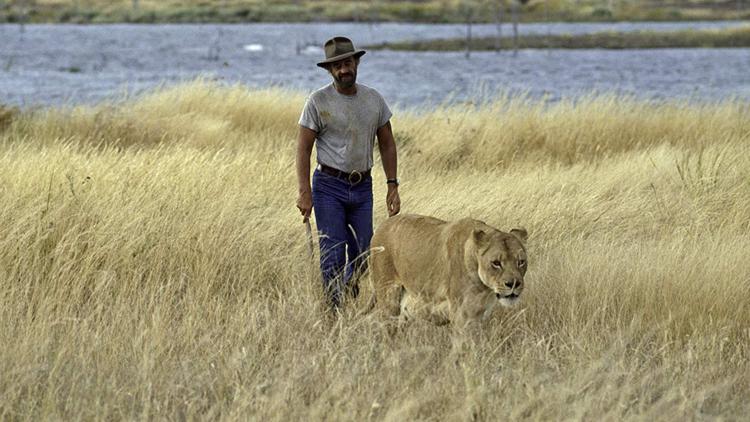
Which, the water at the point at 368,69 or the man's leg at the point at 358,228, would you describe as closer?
the man's leg at the point at 358,228

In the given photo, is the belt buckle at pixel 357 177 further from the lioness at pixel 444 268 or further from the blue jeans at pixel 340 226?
the lioness at pixel 444 268

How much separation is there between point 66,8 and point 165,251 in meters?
110

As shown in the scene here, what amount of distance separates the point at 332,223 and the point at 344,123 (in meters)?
0.63

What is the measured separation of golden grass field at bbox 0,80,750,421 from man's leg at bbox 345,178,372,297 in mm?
165

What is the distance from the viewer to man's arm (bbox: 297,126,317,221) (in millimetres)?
7414

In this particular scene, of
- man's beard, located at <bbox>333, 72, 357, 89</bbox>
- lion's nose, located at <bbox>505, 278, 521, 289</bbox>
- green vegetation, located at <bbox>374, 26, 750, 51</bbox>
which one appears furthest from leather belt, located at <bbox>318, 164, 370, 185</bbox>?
green vegetation, located at <bbox>374, 26, 750, 51</bbox>

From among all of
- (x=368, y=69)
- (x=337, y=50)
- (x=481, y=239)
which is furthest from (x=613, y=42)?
(x=481, y=239)

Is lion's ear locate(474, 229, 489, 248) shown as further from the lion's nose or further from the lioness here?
the lion's nose

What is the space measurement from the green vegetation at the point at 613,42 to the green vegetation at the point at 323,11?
34.1m

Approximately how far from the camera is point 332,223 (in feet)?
Answer: 24.9

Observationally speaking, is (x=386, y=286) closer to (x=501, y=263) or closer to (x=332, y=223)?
(x=332, y=223)

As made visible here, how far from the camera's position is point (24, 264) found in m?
7.91

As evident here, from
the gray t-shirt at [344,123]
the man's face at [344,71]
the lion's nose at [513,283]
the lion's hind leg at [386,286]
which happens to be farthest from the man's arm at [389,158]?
the lion's nose at [513,283]

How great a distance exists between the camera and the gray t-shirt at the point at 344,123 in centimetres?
736
